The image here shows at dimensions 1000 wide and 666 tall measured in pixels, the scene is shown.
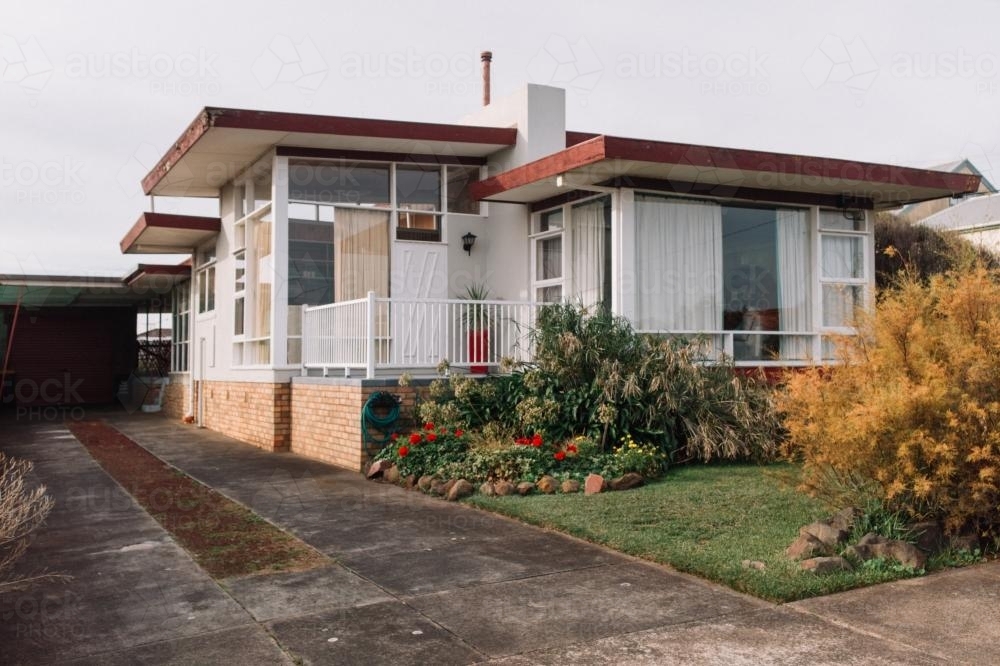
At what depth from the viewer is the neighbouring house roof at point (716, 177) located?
10.4 meters

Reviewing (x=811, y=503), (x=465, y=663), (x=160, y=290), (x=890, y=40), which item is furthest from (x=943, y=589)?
(x=160, y=290)

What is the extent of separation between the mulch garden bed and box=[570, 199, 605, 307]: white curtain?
548cm

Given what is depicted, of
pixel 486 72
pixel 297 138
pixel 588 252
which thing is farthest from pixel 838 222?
pixel 297 138

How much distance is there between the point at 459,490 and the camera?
26.7 ft

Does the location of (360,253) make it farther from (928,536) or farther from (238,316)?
(928,536)

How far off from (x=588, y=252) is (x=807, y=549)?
7011 mm

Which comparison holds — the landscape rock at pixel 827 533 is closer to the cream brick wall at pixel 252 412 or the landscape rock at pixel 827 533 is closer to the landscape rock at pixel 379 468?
the landscape rock at pixel 379 468

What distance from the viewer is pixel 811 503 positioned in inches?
280

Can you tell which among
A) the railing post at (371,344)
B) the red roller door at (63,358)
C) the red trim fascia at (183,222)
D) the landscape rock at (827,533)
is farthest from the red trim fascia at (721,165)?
the red roller door at (63,358)

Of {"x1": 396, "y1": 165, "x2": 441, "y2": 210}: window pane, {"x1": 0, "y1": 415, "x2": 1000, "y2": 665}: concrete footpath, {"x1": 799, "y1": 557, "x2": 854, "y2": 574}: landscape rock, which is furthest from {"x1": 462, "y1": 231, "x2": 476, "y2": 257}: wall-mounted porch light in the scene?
{"x1": 799, "y1": 557, "x2": 854, "y2": 574}: landscape rock

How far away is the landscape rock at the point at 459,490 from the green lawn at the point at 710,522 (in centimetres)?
23

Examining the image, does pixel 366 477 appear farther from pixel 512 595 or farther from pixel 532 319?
pixel 512 595

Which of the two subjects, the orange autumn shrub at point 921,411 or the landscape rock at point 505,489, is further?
the landscape rock at point 505,489

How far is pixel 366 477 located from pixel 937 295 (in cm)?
600
